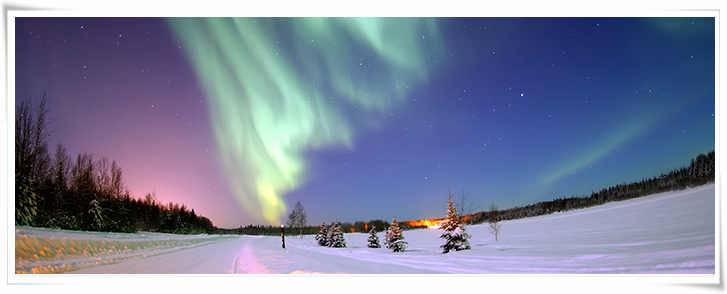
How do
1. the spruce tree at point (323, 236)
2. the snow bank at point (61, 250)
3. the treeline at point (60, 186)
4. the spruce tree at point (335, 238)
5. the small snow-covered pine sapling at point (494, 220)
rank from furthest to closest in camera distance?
the spruce tree at point (323, 236)
the spruce tree at point (335, 238)
the small snow-covered pine sapling at point (494, 220)
the treeline at point (60, 186)
the snow bank at point (61, 250)

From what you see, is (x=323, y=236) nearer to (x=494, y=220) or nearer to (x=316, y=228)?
(x=316, y=228)

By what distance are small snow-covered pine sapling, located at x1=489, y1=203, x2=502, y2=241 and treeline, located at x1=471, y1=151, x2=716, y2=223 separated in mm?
99

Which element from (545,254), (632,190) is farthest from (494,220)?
(632,190)

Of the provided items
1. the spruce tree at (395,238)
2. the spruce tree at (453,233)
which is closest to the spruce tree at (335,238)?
the spruce tree at (395,238)

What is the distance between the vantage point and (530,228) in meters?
11.0

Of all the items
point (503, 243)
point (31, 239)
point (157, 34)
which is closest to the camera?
point (31, 239)

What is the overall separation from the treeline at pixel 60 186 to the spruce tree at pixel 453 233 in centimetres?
706

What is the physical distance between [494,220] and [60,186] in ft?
35.4

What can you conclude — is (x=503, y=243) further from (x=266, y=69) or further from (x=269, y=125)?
(x=266, y=69)

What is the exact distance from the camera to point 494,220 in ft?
33.4

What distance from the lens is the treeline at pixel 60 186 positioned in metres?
6.34

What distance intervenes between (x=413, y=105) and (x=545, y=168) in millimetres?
3113

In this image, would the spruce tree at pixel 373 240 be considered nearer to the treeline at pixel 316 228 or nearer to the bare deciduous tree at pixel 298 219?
the treeline at pixel 316 228
